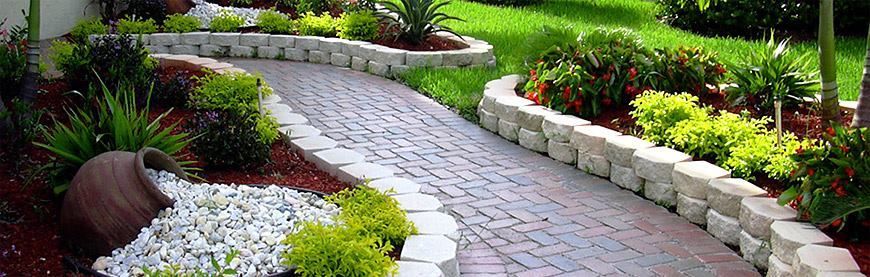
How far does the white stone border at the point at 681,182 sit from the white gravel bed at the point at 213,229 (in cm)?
199

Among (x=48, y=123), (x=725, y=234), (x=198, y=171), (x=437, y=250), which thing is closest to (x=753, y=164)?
(x=725, y=234)

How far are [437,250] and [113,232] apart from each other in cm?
139

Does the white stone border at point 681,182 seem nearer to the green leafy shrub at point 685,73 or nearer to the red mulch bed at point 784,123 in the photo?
the red mulch bed at point 784,123

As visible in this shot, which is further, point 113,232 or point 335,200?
point 335,200

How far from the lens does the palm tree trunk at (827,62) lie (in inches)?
220

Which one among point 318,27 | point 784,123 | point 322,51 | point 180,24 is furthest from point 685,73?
point 180,24

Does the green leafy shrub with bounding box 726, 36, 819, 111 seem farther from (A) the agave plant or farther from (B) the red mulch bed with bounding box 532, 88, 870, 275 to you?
(A) the agave plant

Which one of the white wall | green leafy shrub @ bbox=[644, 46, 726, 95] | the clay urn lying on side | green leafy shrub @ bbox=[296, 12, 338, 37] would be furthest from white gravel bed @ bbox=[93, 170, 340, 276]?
the white wall

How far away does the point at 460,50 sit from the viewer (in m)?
9.71

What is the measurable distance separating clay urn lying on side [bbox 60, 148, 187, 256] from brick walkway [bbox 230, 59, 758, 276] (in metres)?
1.50

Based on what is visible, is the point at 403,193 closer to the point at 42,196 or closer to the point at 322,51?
the point at 42,196

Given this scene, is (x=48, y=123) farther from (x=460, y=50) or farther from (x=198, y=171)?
(x=460, y=50)

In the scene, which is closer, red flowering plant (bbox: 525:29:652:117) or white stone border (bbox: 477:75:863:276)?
white stone border (bbox: 477:75:863:276)

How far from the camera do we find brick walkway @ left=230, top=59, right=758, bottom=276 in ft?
15.9
